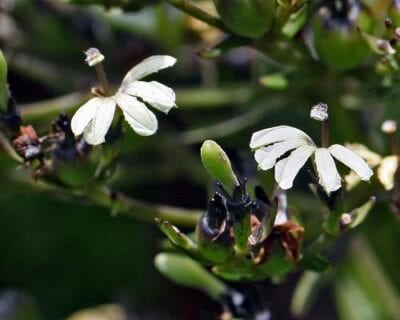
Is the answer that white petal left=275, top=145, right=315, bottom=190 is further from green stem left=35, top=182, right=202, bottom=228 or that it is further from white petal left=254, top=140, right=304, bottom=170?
green stem left=35, top=182, right=202, bottom=228

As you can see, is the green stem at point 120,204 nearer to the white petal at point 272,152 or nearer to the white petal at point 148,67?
the white petal at point 148,67

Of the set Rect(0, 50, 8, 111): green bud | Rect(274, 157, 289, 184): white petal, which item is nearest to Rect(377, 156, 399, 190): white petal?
Rect(274, 157, 289, 184): white petal

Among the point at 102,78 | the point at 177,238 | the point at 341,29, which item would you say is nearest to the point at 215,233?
the point at 177,238

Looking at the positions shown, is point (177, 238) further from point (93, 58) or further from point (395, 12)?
point (395, 12)

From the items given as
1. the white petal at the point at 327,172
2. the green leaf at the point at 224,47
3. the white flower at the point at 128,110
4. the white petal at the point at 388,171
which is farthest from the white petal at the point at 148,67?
the white petal at the point at 388,171

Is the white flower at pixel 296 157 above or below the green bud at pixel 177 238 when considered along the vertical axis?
above
